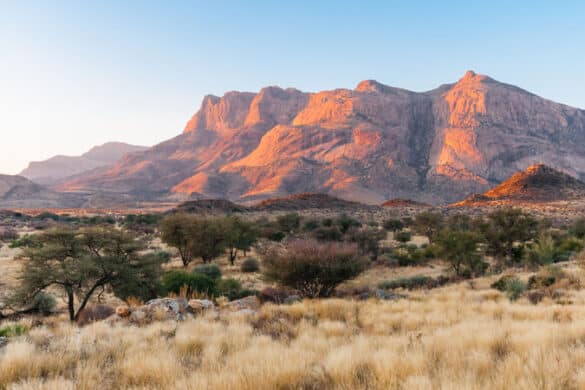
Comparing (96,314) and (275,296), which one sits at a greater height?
(275,296)

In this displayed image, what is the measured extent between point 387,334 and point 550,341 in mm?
2512

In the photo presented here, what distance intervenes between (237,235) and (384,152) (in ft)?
408

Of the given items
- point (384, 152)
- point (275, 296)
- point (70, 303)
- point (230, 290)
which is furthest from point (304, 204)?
point (70, 303)

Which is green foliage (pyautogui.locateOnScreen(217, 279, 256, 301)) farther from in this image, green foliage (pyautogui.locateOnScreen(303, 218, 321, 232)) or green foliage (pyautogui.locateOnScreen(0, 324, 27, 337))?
green foliage (pyautogui.locateOnScreen(303, 218, 321, 232))

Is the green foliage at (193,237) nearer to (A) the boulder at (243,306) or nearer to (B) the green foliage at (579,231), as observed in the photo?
(A) the boulder at (243,306)

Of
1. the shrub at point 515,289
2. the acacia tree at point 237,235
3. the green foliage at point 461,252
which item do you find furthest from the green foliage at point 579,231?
the acacia tree at point 237,235

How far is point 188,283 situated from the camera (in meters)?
16.2

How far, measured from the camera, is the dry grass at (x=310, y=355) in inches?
160

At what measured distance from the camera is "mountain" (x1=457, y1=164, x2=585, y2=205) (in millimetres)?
78500

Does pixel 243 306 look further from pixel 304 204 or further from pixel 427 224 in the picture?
pixel 304 204

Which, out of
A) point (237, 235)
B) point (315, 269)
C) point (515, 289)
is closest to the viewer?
point (515, 289)

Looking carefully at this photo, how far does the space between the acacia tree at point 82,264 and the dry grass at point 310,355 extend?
6287mm

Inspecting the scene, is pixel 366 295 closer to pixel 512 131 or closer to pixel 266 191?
pixel 266 191

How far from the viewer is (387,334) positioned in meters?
6.83
